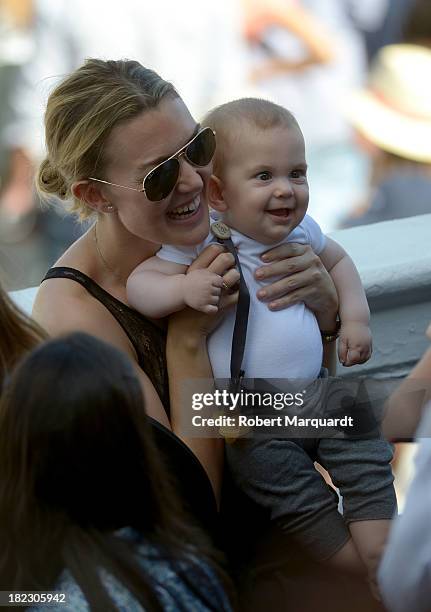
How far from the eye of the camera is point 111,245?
6.70 ft

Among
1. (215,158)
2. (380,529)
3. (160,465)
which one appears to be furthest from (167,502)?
(215,158)

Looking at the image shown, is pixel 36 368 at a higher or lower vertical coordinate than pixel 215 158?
lower

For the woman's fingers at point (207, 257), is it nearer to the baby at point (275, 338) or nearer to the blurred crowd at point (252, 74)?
the baby at point (275, 338)

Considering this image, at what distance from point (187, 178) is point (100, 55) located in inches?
156

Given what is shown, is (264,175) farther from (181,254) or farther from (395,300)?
(395,300)

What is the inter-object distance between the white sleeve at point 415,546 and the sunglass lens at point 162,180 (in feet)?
2.28

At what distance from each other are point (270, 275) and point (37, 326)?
465mm

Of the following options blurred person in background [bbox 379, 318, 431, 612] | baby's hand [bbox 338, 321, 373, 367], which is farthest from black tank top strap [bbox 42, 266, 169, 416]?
blurred person in background [bbox 379, 318, 431, 612]

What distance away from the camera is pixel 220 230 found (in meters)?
2.02

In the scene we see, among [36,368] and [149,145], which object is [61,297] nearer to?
[149,145]

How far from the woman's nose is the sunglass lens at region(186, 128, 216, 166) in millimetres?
13

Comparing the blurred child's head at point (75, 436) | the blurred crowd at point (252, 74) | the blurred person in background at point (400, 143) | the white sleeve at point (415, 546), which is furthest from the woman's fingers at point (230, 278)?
the blurred crowd at point (252, 74)

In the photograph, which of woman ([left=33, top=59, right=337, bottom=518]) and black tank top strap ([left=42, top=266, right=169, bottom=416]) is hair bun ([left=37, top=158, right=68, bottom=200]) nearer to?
woman ([left=33, top=59, right=337, bottom=518])

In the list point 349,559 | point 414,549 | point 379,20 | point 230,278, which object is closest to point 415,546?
point 414,549
